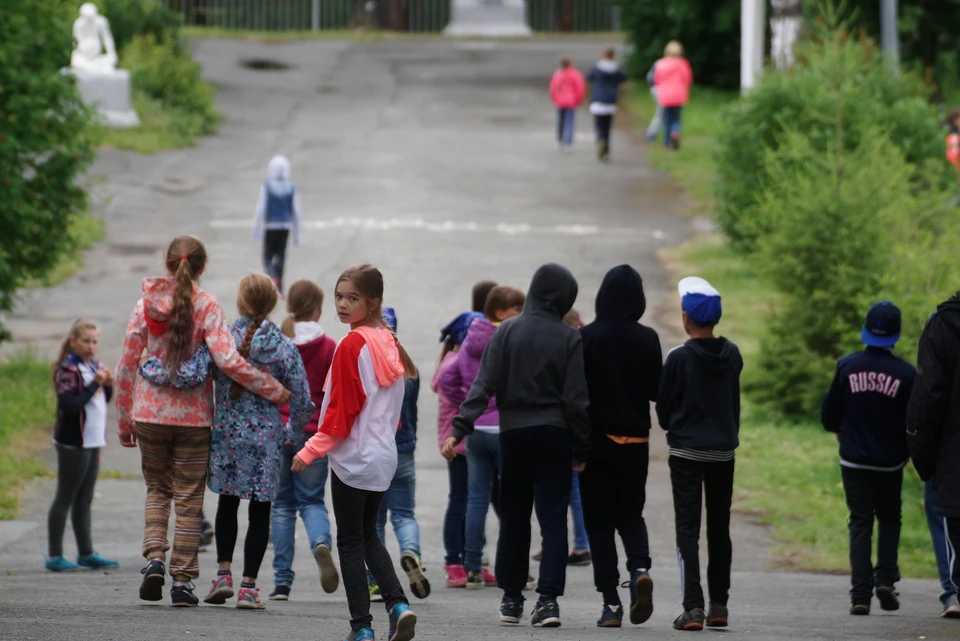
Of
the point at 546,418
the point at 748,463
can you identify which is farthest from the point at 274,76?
the point at 546,418

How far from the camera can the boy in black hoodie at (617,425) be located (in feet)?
22.6

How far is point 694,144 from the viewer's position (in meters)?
26.6

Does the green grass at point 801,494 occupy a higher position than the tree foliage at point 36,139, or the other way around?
the tree foliage at point 36,139

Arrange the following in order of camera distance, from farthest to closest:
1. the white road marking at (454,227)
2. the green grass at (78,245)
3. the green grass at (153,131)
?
the green grass at (153,131) → the white road marking at (454,227) → the green grass at (78,245)

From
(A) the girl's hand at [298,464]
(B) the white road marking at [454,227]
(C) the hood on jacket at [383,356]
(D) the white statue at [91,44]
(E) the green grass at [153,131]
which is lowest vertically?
(A) the girl's hand at [298,464]

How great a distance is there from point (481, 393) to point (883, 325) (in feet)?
7.44

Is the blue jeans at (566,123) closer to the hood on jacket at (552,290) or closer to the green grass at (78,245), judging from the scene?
the green grass at (78,245)

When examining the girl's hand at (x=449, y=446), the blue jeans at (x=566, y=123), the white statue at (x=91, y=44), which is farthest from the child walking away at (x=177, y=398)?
the white statue at (x=91, y=44)

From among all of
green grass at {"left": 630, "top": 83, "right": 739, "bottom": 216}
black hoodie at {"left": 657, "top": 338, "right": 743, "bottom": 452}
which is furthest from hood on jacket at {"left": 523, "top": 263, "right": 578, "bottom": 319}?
green grass at {"left": 630, "top": 83, "right": 739, "bottom": 216}

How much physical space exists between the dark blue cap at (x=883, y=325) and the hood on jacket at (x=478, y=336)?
194 centimetres

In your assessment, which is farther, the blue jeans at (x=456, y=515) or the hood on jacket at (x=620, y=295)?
the blue jeans at (x=456, y=515)

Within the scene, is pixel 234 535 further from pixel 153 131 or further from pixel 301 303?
pixel 153 131

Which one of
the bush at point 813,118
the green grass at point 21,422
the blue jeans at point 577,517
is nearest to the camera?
the blue jeans at point 577,517

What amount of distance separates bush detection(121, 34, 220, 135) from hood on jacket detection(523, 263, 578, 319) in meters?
21.2
